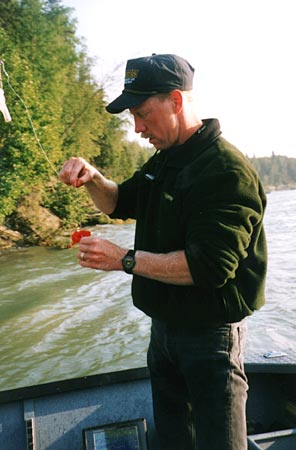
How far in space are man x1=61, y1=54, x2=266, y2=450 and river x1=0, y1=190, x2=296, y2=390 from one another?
101 inches

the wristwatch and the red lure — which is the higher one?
the red lure

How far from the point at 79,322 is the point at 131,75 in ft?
32.2

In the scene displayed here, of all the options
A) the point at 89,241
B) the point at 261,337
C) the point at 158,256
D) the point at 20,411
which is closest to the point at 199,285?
the point at 158,256

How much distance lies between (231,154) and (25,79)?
843 inches

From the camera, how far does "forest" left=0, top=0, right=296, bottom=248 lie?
21000mm

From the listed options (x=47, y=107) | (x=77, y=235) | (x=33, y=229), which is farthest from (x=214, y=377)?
(x=33, y=229)

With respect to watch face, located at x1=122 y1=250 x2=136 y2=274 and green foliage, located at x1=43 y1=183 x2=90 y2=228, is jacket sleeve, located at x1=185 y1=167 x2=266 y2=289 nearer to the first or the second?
watch face, located at x1=122 y1=250 x2=136 y2=274

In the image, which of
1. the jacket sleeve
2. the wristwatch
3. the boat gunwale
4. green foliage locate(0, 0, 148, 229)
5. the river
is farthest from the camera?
green foliage locate(0, 0, 148, 229)

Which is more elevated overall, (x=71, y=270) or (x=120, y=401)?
(x=120, y=401)

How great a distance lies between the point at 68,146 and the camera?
1222 inches

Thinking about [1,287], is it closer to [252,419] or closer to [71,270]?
[71,270]

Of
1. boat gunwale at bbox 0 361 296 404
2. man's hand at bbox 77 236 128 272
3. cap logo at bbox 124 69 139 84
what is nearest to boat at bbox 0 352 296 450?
boat gunwale at bbox 0 361 296 404

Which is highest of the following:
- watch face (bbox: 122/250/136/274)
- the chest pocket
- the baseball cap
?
the baseball cap

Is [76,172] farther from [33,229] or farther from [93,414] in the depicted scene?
[33,229]
